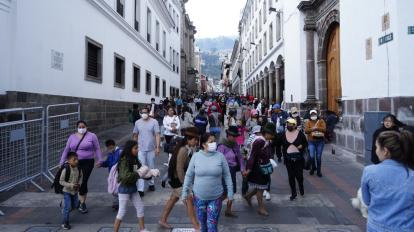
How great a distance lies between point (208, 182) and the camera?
4.52 m

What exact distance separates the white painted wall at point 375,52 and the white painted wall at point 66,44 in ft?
28.1

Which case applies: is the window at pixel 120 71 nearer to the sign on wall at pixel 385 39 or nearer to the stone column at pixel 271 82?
the sign on wall at pixel 385 39

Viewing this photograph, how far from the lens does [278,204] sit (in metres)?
6.79

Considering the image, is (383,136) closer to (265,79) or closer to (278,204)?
(278,204)

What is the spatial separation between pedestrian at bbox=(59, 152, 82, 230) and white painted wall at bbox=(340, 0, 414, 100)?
709 cm

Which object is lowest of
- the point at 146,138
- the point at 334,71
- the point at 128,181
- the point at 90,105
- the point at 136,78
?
the point at 128,181

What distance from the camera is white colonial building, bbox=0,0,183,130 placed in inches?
357

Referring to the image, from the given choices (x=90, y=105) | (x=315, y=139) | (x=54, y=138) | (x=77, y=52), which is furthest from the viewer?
(x=90, y=105)

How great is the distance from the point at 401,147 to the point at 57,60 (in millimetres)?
10455

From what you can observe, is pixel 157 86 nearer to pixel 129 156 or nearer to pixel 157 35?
pixel 157 35

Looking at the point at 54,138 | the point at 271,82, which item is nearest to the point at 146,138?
the point at 54,138

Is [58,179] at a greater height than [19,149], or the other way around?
[19,149]

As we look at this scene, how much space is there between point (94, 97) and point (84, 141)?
8099 mm

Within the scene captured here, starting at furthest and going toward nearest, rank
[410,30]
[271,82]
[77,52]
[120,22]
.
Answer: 1. [271,82]
2. [120,22]
3. [77,52]
4. [410,30]
